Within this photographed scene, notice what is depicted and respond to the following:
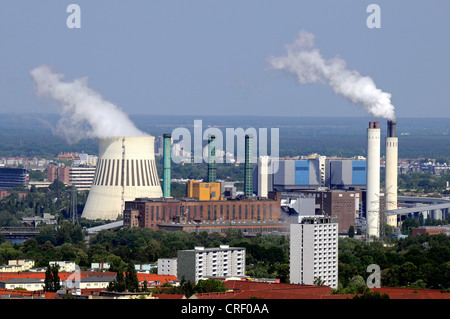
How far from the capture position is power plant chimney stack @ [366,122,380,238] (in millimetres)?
61500

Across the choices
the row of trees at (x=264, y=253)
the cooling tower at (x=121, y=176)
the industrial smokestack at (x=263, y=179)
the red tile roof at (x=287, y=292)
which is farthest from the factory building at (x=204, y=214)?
the red tile roof at (x=287, y=292)

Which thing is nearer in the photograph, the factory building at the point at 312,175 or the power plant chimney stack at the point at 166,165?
the power plant chimney stack at the point at 166,165

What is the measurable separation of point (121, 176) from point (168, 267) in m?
25.3

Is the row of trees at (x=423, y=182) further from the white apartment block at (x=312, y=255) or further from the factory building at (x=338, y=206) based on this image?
the white apartment block at (x=312, y=255)

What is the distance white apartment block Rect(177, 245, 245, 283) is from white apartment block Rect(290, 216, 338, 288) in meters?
2.86

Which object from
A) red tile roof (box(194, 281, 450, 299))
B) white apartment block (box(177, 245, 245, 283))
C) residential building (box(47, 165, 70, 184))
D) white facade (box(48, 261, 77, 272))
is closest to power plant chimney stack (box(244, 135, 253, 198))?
white facade (box(48, 261, 77, 272))

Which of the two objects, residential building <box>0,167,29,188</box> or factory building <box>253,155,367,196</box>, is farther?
residential building <box>0,167,29,188</box>

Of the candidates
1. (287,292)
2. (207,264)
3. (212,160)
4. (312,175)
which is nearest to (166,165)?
(212,160)

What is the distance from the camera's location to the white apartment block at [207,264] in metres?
39.3

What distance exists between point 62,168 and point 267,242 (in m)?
53.8

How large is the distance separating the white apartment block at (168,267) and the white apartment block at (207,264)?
70 centimetres

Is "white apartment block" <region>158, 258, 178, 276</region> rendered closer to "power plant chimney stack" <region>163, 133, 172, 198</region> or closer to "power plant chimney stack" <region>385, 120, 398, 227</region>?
"power plant chimney stack" <region>385, 120, 398, 227</region>

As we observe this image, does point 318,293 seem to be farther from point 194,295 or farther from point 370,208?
point 370,208

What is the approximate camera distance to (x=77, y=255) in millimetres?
46188
